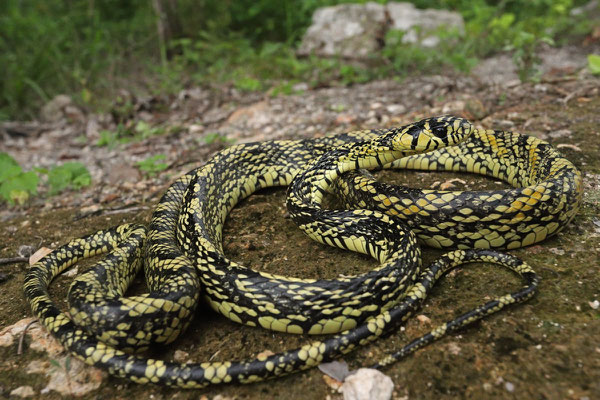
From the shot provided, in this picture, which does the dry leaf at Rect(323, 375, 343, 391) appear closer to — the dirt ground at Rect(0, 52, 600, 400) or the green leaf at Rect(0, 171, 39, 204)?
the dirt ground at Rect(0, 52, 600, 400)

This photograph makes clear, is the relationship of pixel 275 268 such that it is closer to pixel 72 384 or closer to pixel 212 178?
pixel 212 178

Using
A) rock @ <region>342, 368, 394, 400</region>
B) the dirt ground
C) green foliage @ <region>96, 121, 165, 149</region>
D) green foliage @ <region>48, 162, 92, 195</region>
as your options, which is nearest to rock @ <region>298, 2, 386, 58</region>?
the dirt ground

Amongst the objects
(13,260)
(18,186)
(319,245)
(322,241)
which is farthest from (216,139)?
(322,241)

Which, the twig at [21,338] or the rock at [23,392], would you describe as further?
the twig at [21,338]

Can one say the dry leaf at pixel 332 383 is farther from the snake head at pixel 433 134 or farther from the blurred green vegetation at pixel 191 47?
the blurred green vegetation at pixel 191 47

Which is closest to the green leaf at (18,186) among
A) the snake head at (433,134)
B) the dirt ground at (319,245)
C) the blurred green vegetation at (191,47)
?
the dirt ground at (319,245)

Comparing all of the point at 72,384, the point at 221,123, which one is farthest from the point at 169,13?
the point at 72,384
